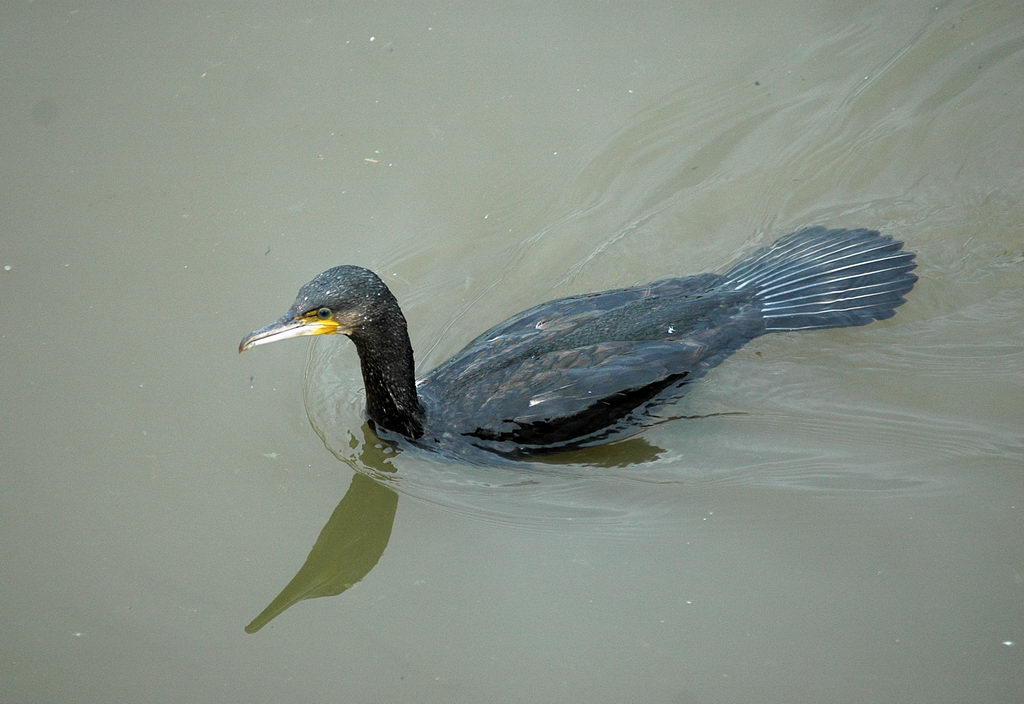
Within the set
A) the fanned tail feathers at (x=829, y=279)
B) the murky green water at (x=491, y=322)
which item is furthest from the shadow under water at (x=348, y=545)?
the fanned tail feathers at (x=829, y=279)

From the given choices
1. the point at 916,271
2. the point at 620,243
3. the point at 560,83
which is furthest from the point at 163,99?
the point at 916,271

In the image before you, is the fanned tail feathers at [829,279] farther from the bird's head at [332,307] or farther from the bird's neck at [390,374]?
the bird's head at [332,307]

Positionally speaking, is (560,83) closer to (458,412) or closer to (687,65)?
(687,65)

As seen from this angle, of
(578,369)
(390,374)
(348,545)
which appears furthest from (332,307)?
(578,369)

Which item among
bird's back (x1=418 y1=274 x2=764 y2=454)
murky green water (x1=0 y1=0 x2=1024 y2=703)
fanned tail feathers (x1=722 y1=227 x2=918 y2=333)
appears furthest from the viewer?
fanned tail feathers (x1=722 y1=227 x2=918 y2=333)

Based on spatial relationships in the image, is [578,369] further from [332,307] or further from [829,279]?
[829,279]

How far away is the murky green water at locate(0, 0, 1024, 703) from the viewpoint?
480 centimetres

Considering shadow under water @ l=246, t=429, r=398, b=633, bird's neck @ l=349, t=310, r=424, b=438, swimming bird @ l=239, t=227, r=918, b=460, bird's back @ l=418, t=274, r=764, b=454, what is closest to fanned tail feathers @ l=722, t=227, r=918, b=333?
swimming bird @ l=239, t=227, r=918, b=460

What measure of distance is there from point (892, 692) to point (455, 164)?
4.18 metres

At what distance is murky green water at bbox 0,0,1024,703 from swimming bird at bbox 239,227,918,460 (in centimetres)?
21

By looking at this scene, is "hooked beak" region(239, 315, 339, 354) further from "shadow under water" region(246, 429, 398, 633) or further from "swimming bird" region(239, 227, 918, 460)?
"shadow under water" region(246, 429, 398, 633)

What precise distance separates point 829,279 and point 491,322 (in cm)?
199

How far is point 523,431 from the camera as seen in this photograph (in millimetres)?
5543

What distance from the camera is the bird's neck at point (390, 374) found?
5410 mm
